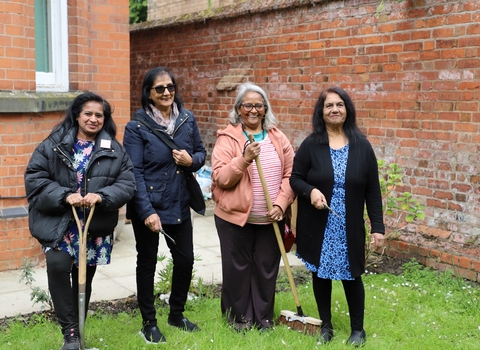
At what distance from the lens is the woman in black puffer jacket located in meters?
3.63

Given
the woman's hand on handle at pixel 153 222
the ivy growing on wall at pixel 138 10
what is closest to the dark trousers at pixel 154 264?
the woman's hand on handle at pixel 153 222

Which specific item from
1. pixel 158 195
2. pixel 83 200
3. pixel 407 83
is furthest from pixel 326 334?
pixel 407 83

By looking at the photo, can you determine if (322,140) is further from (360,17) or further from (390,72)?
(360,17)

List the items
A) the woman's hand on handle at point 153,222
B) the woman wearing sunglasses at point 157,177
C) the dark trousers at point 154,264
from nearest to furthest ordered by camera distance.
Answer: the woman's hand on handle at point 153,222, the woman wearing sunglasses at point 157,177, the dark trousers at point 154,264

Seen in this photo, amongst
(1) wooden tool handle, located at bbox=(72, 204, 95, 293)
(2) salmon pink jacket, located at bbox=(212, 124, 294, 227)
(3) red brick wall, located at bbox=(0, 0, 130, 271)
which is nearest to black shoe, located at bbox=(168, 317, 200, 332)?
(2) salmon pink jacket, located at bbox=(212, 124, 294, 227)

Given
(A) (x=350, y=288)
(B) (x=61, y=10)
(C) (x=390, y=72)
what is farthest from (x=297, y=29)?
(A) (x=350, y=288)

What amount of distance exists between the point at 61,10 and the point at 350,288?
4.36 metres

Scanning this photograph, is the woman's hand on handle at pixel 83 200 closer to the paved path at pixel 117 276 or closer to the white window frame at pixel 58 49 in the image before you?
the paved path at pixel 117 276

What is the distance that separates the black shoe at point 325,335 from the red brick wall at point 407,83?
2.09 meters

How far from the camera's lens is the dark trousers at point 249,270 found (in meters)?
4.40

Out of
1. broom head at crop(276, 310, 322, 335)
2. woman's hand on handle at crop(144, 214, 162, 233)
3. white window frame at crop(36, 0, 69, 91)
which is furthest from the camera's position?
white window frame at crop(36, 0, 69, 91)

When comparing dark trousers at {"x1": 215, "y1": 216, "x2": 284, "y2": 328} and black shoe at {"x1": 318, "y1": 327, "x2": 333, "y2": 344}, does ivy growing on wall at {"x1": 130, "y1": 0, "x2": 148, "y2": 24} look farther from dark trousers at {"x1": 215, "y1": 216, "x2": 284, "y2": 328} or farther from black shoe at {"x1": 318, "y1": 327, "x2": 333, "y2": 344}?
black shoe at {"x1": 318, "y1": 327, "x2": 333, "y2": 344}

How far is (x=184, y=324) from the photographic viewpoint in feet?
14.7

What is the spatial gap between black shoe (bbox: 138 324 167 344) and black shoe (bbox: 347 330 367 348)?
132 centimetres
